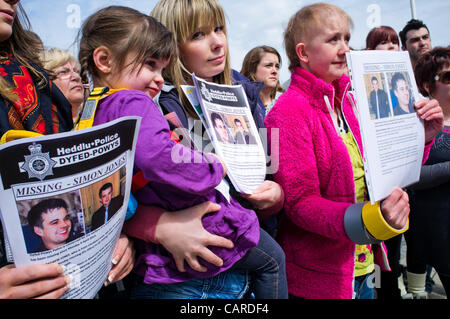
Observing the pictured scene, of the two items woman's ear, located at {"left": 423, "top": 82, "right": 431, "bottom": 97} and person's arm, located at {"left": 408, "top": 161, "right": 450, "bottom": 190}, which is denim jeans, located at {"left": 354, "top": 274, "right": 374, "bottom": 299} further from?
woman's ear, located at {"left": 423, "top": 82, "right": 431, "bottom": 97}

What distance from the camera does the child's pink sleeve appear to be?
1049 mm

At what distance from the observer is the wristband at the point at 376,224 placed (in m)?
1.15

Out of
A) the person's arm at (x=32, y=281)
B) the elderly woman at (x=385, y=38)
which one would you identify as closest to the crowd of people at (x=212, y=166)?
the person's arm at (x=32, y=281)

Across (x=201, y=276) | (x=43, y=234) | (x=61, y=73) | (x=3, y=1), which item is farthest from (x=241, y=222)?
(x=61, y=73)

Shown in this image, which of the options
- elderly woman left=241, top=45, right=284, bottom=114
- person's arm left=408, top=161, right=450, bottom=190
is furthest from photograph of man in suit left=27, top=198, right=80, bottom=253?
elderly woman left=241, top=45, right=284, bottom=114

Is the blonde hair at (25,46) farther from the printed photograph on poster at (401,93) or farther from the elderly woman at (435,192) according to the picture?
the elderly woman at (435,192)

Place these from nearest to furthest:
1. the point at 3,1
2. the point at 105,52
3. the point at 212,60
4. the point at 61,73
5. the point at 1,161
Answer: the point at 1,161 < the point at 3,1 < the point at 105,52 < the point at 212,60 < the point at 61,73

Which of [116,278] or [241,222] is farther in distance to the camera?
[241,222]

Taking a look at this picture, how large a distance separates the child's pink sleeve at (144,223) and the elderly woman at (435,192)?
1.93 metres

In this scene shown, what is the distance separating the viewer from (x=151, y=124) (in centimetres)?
100

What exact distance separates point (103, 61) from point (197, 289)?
2.69ft

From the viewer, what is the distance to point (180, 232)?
1.04 meters
